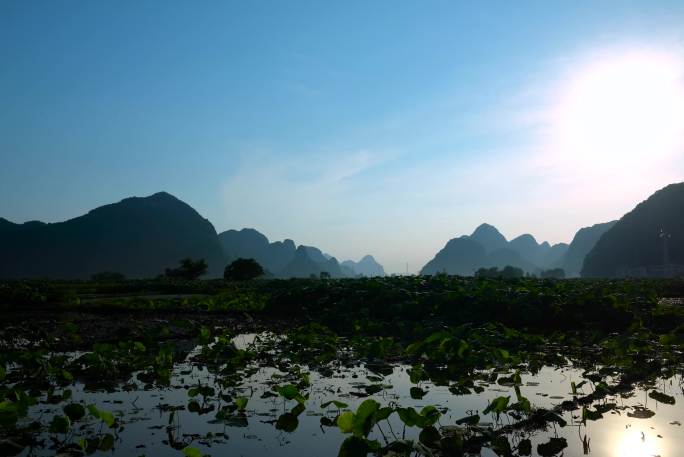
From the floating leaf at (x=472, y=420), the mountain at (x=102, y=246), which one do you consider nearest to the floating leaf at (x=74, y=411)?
the floating leaf at (x=472, y=420)

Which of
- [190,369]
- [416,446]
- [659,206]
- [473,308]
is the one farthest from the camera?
[659,206]

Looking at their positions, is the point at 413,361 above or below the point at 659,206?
below

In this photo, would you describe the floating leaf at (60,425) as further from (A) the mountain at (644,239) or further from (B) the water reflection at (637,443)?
(A) the mountain at (644,239)

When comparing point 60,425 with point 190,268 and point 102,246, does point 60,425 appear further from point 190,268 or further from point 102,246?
point 102,246

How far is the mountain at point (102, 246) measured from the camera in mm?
161750

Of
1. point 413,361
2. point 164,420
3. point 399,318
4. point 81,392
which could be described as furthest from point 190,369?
point 399,318

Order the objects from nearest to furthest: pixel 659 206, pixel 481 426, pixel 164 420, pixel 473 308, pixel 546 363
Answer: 1. pixel 481 426
2. pixel 164 420
3. pixel 546 363
4. pixel 473 308
5. pixel 659 206

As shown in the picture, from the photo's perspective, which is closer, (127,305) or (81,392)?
(81,392)

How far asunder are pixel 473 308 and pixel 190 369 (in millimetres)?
6954

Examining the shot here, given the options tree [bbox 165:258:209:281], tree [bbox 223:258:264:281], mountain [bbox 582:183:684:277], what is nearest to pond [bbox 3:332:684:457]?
tree [bbox 223:258:264:281]

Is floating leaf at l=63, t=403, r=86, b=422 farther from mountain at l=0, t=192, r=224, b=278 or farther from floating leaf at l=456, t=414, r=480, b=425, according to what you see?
mountain at l=0, t=192, r=224, b=278

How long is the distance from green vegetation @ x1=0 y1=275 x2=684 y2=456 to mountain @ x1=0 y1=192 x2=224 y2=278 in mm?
172376

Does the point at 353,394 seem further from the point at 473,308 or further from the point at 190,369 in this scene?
the point at 473,308

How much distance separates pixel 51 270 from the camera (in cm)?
16050
